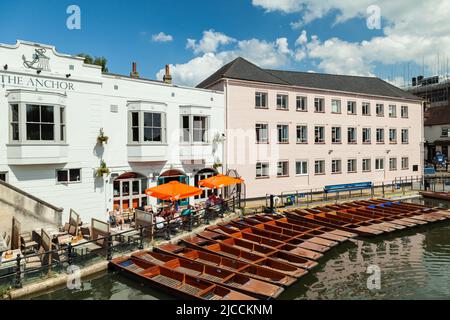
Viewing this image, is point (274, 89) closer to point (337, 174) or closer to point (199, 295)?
point (337, 174)

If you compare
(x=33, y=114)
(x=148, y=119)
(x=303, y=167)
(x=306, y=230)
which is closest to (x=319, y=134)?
(x=303, y=167)

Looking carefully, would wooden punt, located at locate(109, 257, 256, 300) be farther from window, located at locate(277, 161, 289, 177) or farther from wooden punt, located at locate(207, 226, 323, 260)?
window, located at locate(277, 161, 289, 177)

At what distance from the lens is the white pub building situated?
50.9 ft

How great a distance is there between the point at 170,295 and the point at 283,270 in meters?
4.30

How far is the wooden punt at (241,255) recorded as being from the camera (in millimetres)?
11966

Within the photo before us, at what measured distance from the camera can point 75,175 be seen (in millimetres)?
17500

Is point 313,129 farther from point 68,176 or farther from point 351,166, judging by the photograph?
point 68,176

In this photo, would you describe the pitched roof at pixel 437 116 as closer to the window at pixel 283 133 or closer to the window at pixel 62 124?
the window at pixel 283 133

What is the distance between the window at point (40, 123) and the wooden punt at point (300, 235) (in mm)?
11226

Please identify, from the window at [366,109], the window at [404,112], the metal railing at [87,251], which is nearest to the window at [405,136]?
the window at [404,112]

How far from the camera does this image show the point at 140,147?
1922 cm

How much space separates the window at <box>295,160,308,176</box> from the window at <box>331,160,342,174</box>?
330cm

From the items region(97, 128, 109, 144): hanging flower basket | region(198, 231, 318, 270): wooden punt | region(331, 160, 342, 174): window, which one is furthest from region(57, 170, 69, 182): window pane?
region(331, 160, 342, 174): window
